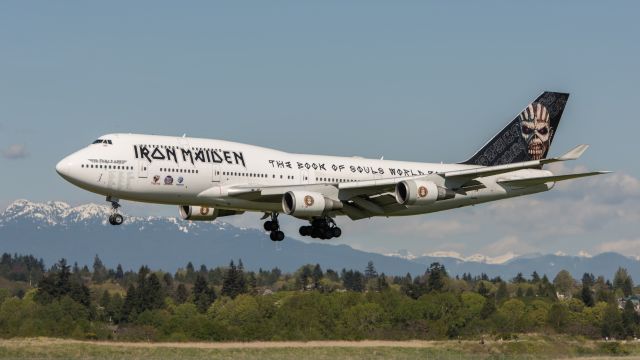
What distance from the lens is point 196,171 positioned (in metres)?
67.4

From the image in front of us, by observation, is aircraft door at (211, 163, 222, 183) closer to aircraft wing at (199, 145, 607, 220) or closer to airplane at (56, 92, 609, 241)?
airplane at (56, 92, 609, 241)

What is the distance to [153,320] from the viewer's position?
166 m

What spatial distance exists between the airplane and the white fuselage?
0.06 m

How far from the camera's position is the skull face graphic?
275ft

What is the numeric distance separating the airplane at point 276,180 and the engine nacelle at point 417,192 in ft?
0.20

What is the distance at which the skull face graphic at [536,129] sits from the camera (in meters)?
83.9

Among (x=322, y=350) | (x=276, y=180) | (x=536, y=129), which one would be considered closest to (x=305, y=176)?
(x=276, y=180)

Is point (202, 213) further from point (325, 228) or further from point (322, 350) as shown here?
point (322, 350)

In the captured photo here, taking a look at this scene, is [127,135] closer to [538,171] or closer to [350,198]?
[350,198]

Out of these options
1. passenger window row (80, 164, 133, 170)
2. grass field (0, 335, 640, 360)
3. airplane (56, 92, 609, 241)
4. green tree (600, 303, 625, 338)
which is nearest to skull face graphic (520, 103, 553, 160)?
airplane (56, 92, 609, 241)

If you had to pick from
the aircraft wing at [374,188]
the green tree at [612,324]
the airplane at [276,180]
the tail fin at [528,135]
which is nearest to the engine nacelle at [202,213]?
the airplane at [276,180]

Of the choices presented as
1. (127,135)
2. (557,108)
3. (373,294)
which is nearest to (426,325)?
(373,294)

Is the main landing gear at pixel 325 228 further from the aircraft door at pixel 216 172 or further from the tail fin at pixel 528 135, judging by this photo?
the tail fin at pixel 528 135

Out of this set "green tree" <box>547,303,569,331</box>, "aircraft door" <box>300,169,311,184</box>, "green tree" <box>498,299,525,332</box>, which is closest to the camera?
"aircraft door" <box>300,169,311,184</box>
